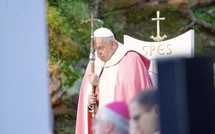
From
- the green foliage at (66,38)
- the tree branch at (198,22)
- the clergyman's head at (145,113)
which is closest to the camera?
the clergyman's head at (145,113)

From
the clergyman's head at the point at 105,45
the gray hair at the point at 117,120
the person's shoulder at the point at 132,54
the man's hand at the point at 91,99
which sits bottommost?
the man's hand at the point at 91,99

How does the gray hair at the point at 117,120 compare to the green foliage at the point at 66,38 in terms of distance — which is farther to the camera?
the green foliage at the point at 66,38

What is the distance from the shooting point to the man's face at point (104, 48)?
12.2 ft

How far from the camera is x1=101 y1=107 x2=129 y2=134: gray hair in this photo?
666mm

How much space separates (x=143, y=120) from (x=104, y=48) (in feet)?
10.0

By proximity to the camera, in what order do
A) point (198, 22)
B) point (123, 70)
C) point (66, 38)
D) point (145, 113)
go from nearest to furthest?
1. point (145, 113)
2. point (123, 70)
3. point (66, 38)
4. point (198, 22)

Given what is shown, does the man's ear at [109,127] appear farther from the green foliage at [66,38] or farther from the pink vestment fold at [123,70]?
the green foliage at [66,38]

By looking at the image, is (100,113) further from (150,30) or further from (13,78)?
(150,30)

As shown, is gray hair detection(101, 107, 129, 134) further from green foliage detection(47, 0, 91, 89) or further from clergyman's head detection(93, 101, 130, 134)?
green foliage detection(47, 0, 91, 89)

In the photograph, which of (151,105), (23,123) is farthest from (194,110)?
(23,123)

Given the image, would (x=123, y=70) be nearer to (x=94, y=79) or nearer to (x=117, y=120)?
(x=94, y=79)

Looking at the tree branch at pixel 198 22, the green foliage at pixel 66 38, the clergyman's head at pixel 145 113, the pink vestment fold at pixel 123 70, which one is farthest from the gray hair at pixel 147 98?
→ the tree branch at pixel 198 22

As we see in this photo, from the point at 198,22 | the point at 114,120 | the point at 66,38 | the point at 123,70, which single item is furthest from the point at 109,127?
the point at 198,22

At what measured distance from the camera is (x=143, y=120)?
2.17 feet
